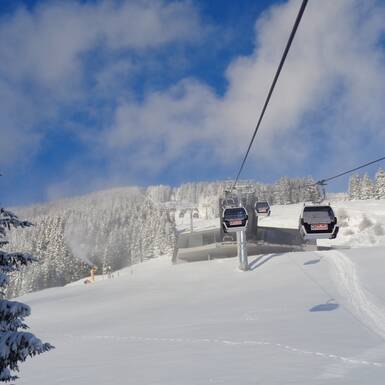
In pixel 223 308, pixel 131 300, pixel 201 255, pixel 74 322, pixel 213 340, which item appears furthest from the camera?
pixel 201 255

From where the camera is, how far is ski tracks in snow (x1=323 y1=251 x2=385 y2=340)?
15831mm

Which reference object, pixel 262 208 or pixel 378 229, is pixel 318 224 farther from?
pixel 378 229

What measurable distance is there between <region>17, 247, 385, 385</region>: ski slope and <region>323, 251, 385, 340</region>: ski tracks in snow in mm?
45

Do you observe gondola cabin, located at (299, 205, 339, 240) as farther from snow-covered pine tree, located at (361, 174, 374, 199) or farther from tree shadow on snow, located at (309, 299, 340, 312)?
snow-covered pine tree, located at (361, 174, 374, 199)

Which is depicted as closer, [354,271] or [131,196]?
[354,271]

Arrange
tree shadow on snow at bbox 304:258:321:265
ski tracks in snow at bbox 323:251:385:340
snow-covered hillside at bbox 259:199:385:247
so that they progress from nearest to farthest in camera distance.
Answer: ski tracks in snow at bbox 323:251:385:340 → tree shadow on snow at bbox 304:258:321:265 → snow-covered hillside at bbox 259:199:385:247

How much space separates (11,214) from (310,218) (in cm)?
1321

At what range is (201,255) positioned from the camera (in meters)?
49.8

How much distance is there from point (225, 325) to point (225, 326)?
0.24 m

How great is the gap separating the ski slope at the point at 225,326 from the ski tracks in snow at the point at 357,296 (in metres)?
0.05

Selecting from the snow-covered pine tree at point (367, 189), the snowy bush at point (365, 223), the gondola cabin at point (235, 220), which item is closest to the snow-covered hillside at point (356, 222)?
the snowy bush at point (365, 223)

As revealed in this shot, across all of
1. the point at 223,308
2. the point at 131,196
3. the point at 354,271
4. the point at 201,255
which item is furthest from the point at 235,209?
the point at 131,196

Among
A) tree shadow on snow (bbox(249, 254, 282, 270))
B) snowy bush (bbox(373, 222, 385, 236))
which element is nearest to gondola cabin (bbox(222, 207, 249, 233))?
tree shadow on snow (bbox(249, 254, 282, 270))

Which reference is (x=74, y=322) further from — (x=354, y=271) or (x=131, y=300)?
(x=354, y=271)
